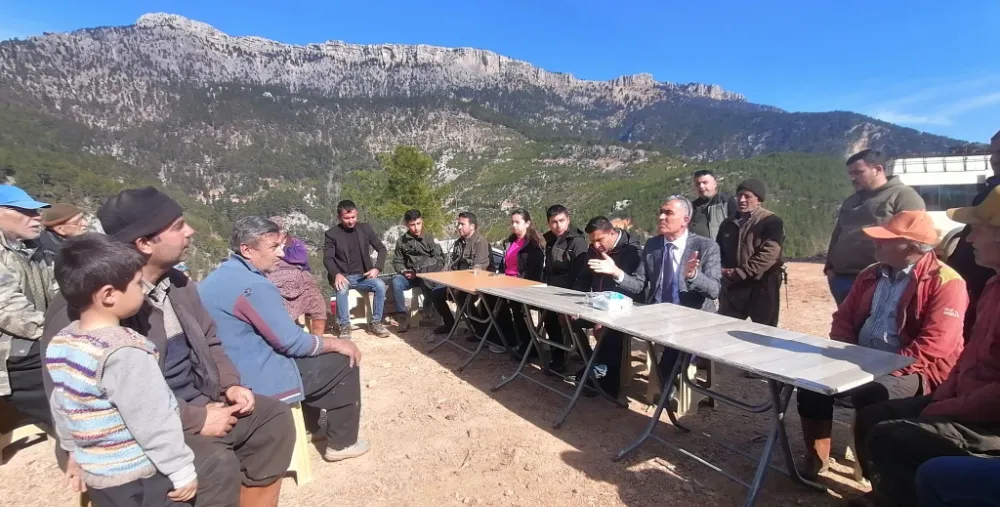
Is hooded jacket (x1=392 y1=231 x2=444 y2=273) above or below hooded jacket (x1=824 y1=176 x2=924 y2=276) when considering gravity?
below

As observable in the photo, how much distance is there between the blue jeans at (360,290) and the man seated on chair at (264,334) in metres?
2.60

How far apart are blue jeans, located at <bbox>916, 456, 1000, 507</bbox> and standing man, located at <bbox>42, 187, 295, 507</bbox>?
2.25m

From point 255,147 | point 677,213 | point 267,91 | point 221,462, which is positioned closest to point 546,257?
point 677,213

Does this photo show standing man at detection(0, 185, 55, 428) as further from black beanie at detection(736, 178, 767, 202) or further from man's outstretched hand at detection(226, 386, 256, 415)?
black beanie at detection(736, 178, 767, 202)

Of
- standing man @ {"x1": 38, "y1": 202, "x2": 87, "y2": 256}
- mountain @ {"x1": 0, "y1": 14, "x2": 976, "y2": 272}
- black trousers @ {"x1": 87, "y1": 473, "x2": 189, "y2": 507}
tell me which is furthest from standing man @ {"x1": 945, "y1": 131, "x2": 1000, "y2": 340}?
mountain @ {"x1": 0, "y1": 14, "x2": 976, "y2": 272}

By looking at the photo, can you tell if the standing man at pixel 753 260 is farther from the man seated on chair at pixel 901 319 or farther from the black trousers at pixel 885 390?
the black trousers at pixel 885 390

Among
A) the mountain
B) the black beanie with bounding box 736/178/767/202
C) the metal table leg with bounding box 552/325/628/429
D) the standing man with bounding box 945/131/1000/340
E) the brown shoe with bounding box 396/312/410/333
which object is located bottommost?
the brown shoe with bounding box 396/312/410/333

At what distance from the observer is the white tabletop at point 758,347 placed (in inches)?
69.8

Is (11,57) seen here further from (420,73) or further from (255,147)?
(420,73)

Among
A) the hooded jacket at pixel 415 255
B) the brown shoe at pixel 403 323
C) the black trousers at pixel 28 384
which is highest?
the hooded jacket at pixel 415 255

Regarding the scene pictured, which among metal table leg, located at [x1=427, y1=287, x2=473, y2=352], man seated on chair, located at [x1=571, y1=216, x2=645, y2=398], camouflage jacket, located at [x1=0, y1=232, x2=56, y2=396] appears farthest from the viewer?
metal table leg, located at [x1=427, y1=287, x2=473, y2=352]

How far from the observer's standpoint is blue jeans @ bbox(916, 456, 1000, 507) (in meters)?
1.36

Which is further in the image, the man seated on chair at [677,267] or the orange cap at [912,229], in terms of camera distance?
the man seated on chair at [677,267]

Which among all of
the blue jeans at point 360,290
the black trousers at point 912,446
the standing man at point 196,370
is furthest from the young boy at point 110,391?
the blue jeans at point 360,290
